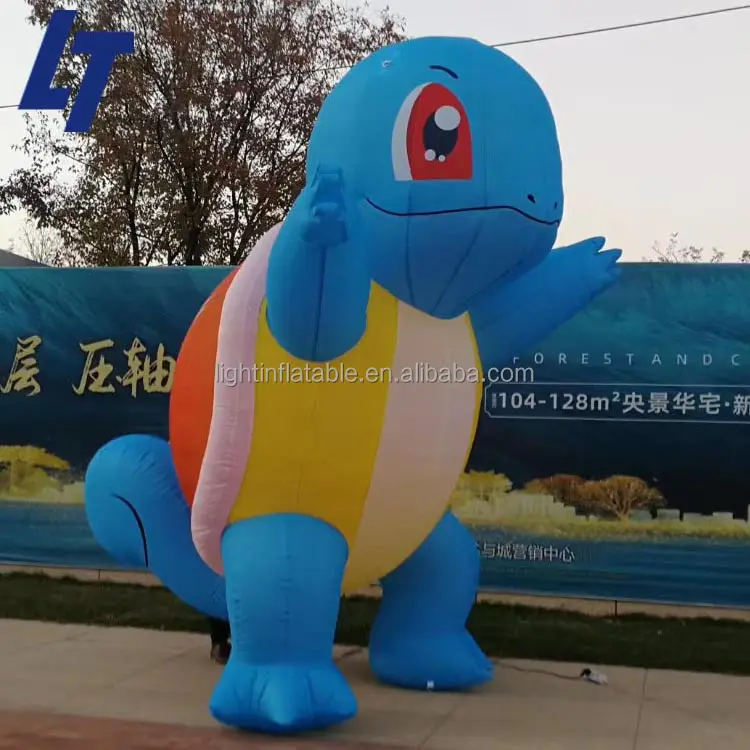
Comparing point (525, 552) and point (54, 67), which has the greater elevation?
point (54, 67)

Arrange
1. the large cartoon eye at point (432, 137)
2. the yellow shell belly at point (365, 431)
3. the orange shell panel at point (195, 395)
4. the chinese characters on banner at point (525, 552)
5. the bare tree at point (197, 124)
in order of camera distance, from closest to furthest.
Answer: the large cartoon eye at point (432, 137) < the yellow shell belly at point (365, 431) < the orange shell panel at point (195, 395) < the chinese characters on banner at point (525, 552) < the bare tree at point (197, 124)

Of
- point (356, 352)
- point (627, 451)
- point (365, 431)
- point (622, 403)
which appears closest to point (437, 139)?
point (356, 352)

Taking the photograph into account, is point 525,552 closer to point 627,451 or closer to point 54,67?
point 627,451

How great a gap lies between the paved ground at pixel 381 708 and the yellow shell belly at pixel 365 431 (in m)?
0.91

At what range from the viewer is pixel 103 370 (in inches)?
373

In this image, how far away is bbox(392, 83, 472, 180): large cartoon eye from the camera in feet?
15.0

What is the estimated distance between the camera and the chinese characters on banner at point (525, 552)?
857 cm

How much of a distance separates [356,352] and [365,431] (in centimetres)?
35

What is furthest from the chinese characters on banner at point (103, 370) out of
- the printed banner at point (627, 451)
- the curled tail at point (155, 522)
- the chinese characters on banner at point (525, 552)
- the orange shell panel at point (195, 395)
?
the orange shell panel at point (195, 395)

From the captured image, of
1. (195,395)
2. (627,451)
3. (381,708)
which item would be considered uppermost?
(627,451)

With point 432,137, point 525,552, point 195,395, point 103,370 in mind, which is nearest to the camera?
point 432,137

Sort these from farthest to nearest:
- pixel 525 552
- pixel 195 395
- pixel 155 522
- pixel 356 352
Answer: pixel 525 552
pixel 155 522
pixel 195 395
pixel 356 352

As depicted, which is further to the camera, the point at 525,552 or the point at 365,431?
the point at 525,552

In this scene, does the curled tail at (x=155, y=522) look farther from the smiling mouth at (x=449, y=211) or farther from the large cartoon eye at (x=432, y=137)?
the large cartoon eye at (x=432, y=137)
